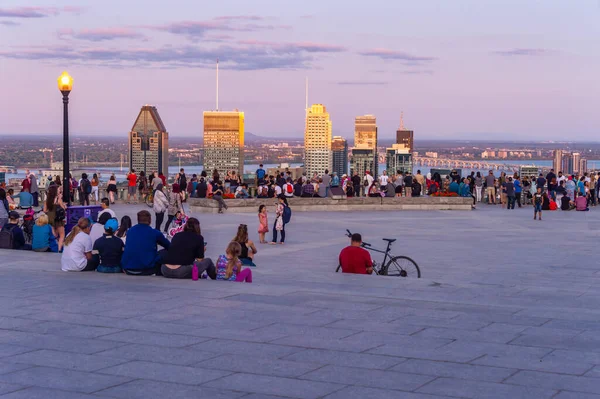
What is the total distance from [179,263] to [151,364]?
5377mm

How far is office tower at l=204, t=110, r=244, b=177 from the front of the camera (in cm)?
14262

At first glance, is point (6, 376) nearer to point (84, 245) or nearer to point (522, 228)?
point (84, 245)

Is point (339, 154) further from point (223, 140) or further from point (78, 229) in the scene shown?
point (78, 229)

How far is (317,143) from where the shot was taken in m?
173

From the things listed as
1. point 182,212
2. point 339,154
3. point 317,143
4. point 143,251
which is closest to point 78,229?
point 143,251

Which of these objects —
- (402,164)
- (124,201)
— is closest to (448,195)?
(124,201)

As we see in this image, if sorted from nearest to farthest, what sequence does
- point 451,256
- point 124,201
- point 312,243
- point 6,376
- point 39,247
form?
point 6,376, point 39,247, point 451,256, point 312,243, point 124,201

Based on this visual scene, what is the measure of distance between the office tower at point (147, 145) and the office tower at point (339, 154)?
6795cm

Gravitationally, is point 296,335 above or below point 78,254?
below

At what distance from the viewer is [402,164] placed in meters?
121

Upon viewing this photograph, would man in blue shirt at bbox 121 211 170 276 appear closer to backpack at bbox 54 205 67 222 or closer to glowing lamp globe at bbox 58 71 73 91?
backpack at bbox 54 205 67 222

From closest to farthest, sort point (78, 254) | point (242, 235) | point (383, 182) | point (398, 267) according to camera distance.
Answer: point (78, 254), point (398, 267), point (242, 235), point (383, 182)

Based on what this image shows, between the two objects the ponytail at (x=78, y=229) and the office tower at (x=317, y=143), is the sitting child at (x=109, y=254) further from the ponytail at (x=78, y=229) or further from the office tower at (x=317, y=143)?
the office tower at (x=317, y=143)

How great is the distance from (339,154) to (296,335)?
168907 mm
